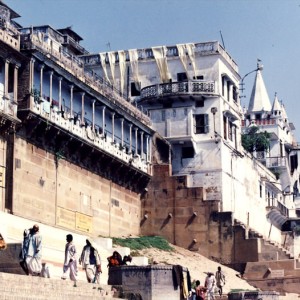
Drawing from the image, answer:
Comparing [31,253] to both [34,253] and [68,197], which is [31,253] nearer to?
[34,253]

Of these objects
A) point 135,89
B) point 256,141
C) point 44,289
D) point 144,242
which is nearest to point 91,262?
point 44,289

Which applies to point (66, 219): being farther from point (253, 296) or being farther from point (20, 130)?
point (253, 296)

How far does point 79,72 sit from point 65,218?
6.75 m

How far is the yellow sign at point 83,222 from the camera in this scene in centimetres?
3900

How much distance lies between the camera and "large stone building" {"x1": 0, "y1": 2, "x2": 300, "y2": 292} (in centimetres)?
3475

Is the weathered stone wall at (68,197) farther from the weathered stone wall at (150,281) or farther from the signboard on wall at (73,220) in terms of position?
the weathered stone wall at (150,281)

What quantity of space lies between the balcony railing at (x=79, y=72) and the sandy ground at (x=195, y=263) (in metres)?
7.23

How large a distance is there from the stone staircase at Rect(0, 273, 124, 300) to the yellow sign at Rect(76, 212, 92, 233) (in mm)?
17591

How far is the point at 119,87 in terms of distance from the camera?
5056 centimetres

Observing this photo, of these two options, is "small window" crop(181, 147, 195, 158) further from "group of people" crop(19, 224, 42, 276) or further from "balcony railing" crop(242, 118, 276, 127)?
"balcony railing" crop(242, 118, 276, 127)

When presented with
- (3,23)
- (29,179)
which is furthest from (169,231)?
(3,23)

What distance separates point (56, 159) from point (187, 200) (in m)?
11.1

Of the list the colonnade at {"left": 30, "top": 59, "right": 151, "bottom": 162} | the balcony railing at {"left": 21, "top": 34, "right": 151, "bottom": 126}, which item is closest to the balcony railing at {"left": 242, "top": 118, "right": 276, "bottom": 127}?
the balcony railing at {"left": 21, "top": 34, "right": 151, "bottom": 126}

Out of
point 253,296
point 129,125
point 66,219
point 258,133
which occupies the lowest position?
point 253,296
